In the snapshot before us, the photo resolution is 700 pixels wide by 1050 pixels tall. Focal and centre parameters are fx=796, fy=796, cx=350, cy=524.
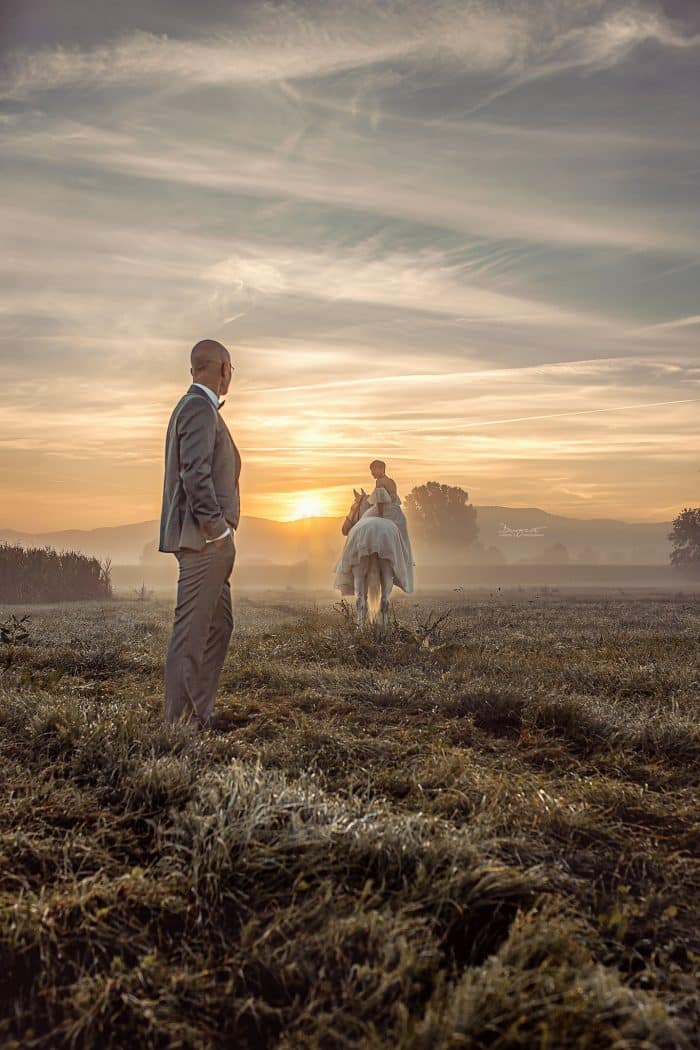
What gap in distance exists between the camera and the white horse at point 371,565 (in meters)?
11.1

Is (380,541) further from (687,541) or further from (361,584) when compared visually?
(687,541)

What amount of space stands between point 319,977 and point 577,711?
12.2 feet

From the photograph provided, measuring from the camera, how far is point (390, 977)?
2271 mm

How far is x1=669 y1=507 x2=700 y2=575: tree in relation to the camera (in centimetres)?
8194

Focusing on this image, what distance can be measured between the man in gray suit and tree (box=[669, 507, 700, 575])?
278 feet

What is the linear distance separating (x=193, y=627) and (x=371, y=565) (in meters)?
6.31

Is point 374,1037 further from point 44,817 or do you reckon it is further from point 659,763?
point 659,763

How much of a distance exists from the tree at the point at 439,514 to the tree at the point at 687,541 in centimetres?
3262

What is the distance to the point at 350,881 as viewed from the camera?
2895mm

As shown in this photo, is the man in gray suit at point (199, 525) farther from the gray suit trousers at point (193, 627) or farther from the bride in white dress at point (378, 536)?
the bride in white dress at point (378, 536)

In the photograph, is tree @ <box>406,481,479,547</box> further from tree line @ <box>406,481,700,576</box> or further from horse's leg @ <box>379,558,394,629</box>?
horse's leg @ <box>379,558,394,629</box>

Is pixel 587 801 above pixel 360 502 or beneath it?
beneath

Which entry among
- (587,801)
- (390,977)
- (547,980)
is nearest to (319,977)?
(390,977)

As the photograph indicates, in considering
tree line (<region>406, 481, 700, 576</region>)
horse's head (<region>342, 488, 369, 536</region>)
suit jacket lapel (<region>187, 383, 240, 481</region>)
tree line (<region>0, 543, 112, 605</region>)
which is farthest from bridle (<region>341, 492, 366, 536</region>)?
tree line (<region>406, 481, 700, 576</region>)
